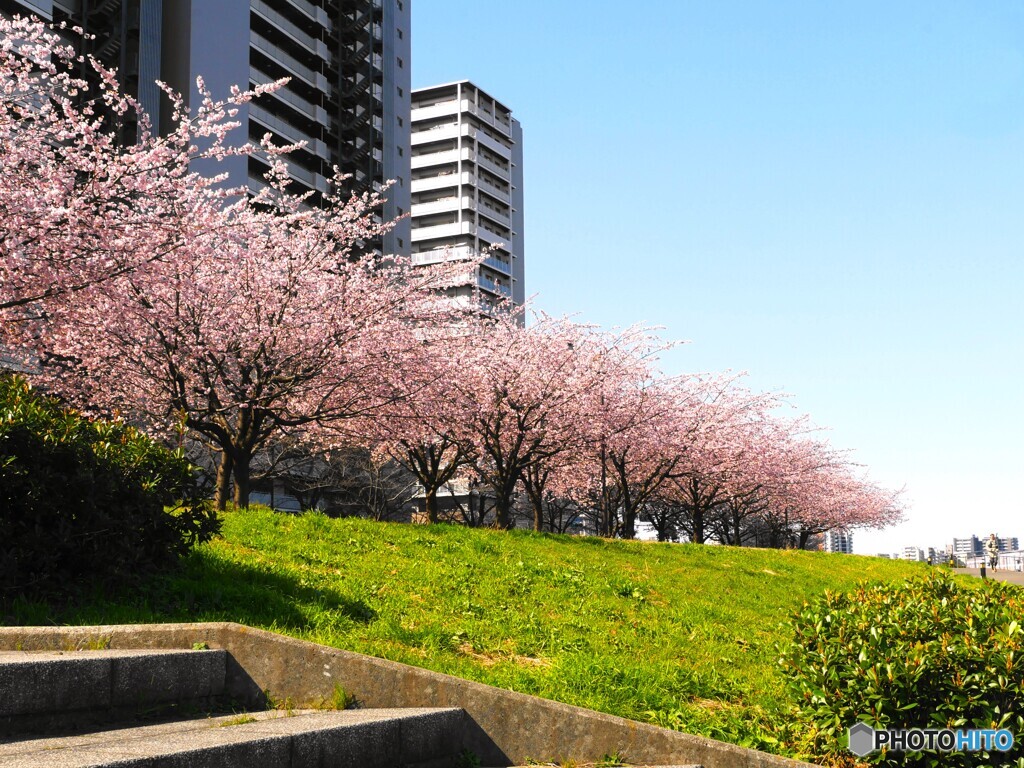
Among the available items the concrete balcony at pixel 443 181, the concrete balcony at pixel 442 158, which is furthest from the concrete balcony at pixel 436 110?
the concrete balcony at pixel 443 181

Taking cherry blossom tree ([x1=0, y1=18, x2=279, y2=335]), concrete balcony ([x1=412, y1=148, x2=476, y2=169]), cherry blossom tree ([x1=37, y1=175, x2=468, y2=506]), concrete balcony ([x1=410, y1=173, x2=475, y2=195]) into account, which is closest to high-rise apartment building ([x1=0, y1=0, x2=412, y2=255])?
concrete balcony ([x1=410, y1=173, x2=475, y2=195])

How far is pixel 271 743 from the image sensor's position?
441 centimetres

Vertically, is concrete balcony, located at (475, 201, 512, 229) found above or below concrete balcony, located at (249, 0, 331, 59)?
below

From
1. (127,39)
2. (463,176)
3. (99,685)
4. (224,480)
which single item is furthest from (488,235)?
(99,685)

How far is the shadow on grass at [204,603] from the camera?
276 inches

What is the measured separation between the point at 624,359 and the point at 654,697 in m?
26.2

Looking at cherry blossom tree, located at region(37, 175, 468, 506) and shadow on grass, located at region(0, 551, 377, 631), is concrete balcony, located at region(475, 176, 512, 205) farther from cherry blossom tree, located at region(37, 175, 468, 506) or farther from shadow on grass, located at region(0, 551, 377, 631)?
shadow on grass, located at region(0, 551, 377, 631)

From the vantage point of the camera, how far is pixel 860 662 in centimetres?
530

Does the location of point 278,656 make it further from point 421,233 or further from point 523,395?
point 421,233

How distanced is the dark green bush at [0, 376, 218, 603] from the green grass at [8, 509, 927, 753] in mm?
331

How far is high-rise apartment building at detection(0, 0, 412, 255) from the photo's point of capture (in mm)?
50750

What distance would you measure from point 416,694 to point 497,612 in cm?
393

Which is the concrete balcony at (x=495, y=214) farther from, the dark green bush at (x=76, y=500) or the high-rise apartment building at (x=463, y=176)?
the dark green bush at (x=76, y=500)

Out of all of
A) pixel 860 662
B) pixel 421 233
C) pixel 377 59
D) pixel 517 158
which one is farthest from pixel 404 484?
pixel 517 158
